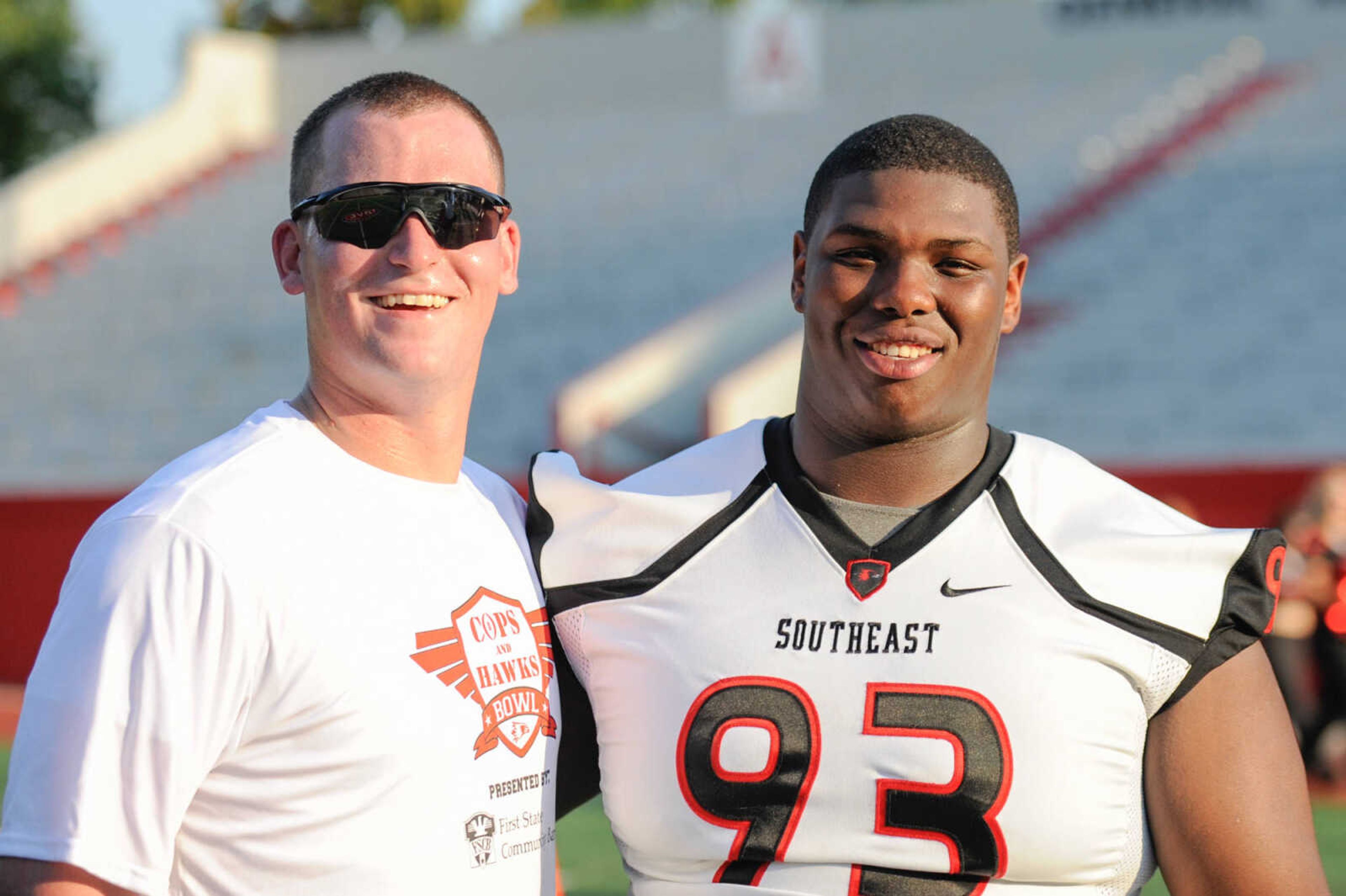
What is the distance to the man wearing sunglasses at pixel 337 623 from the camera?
6.50 ft

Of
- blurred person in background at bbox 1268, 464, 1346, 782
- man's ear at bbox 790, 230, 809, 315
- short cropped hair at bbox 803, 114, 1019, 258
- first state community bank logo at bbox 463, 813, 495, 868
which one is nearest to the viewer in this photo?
first state community bank logo at bbox 463, 813, 495, 868

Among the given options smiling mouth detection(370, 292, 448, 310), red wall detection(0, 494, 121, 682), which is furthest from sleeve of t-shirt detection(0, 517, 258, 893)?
red wall detection(0, 494, 121, 682)

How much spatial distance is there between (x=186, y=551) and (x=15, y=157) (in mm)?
30175

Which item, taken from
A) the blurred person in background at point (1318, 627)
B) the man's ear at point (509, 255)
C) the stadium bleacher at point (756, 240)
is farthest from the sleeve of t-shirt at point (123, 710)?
the stadium bleacher at point (756, 240)

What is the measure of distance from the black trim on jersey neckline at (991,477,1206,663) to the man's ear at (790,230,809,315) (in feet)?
1.37

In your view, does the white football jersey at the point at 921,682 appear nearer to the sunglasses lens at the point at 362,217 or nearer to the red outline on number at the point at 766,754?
the red outline on number at the point at 766,754

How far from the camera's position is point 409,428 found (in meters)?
2.43

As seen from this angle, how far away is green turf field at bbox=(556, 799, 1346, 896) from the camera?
17.9 ft

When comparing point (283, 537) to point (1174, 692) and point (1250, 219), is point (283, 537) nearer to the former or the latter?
point (1174, 692)

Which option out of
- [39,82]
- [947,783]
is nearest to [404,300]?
[947,783]

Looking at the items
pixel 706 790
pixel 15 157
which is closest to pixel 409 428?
pixel 706 790

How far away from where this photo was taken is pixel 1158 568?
235cm

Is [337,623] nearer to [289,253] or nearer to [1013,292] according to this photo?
[289,253]

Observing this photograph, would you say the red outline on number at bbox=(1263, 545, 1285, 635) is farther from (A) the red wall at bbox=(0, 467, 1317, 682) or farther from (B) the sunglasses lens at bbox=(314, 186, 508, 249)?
(A) the red wall at bbox=(0, 467, 1317, 682)
